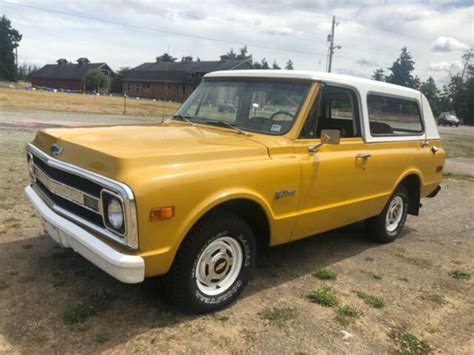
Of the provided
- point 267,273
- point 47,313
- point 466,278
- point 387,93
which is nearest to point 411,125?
point 387,93

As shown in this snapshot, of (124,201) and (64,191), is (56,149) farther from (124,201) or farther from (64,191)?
(124,201)

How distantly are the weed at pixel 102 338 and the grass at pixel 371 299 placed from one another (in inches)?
86.9

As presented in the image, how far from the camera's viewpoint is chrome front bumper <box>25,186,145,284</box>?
2887mm

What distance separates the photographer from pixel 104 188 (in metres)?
2.99

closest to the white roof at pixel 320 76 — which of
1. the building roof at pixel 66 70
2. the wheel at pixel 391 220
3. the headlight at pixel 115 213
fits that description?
the wheel at pixel 391 220

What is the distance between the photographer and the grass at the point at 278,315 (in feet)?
11.5

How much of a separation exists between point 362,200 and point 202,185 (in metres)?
2.33

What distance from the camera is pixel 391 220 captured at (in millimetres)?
5867

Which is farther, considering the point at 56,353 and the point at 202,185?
the point at 202,185

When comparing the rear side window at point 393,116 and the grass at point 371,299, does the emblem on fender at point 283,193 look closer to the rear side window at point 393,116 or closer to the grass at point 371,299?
the grass at point 371,299

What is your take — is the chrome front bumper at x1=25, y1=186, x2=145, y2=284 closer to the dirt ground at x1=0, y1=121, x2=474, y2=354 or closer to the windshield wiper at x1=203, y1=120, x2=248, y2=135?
the dirt ground at x1=0, y1=121, x2=474, y2=354

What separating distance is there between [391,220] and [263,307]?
280 centimetres

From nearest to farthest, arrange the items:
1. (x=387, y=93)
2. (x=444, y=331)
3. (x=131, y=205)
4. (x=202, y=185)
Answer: (x=131, y=205) → (x=202, y=185) → (x=444, y=331) → (x=387, y=93)

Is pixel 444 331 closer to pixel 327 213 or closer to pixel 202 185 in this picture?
pixel 327 213
